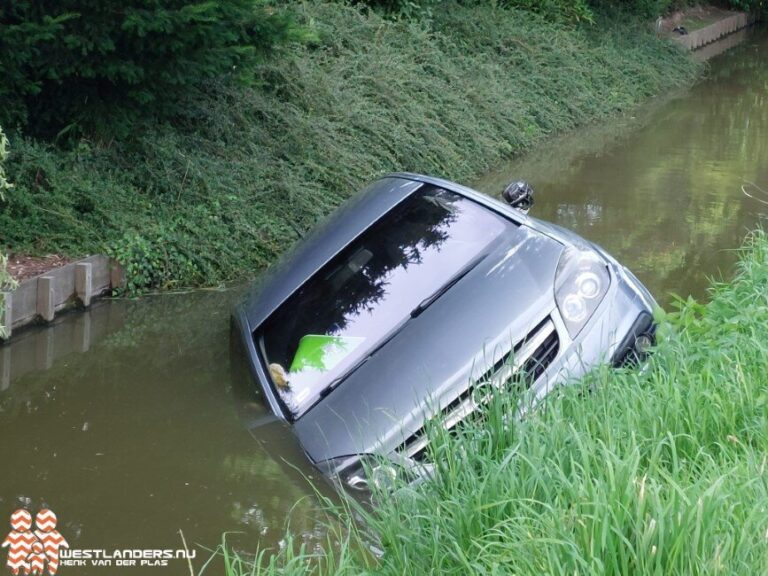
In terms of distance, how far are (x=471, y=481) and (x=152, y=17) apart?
17.7 feet

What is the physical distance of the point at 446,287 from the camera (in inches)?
189

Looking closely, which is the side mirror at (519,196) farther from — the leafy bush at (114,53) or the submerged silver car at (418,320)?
the leafy bush at (114,53)

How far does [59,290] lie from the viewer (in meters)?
7.10

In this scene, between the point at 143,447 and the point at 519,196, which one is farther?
the point at 519,196

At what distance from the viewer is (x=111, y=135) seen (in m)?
8.93

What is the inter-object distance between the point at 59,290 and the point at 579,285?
383cm

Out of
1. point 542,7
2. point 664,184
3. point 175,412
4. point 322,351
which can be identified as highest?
point 322,351

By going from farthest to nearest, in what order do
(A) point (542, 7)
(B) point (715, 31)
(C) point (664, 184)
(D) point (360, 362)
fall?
(B) point (715, 31)
(A) point (542, 7)
(C) point (664, 184)
(D) point (360, 362)

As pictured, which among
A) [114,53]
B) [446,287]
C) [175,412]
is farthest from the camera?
[114,53]

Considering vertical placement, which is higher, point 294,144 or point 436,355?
point 436,355

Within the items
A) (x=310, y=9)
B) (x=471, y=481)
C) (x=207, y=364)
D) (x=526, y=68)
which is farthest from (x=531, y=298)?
(x=526, y=68)

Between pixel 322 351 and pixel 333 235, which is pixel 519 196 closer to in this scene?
pixel 333 235

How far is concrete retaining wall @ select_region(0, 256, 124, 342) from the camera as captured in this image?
669cm

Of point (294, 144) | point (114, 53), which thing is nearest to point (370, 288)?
point (114, 53)
